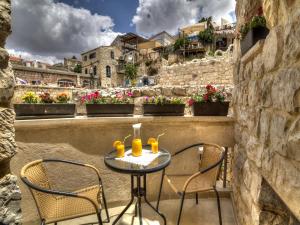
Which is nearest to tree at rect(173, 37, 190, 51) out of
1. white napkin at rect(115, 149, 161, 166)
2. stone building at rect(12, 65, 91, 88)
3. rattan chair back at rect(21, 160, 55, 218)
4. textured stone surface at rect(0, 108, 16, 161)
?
stone building at rect(12, 65, 91, 88)

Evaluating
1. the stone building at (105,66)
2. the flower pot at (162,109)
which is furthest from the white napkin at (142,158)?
the stone building at (105,66)

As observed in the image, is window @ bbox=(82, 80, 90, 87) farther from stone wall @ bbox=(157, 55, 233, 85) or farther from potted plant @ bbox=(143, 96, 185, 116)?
potted plant @ bbox=(143, 96, 185, 116)

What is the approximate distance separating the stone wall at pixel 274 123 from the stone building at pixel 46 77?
1635 cm

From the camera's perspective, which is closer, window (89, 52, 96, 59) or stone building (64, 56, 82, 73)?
window (89, 52, 96, 59)

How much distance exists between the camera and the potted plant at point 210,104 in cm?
245

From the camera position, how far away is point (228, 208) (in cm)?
239

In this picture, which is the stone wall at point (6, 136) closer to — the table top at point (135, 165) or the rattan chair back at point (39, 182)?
the rattan chair back at point (39, 182)

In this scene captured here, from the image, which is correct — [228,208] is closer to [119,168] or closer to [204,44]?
[119,168]

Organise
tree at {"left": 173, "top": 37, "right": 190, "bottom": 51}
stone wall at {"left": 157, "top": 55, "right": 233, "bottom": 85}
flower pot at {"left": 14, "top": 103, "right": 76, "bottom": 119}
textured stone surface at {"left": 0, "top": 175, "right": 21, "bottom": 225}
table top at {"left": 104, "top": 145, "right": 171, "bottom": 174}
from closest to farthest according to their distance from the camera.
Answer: textured stone surface at {"left": 0, "top": 175, "right": 21, "bottom": 225}
table top at {"left": 104, "top": 145, "right": 171, "bottom": 174}
flower pot at {"left": 14, "top": 103, "right": 76, "bottom": 119}
stone wall at {"left": 157, "top": 55, "right": 233, "bottom": 85}
tree at {"left": 173, "top": 37, "right": 190, "bottom": 51}

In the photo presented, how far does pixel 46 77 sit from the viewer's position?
18469 mm

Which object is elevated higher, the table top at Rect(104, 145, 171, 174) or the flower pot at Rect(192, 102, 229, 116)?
the flower pot at Rect(192, 102, 229, 116)

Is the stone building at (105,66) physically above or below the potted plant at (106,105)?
above

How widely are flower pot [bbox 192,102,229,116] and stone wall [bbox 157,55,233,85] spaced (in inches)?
416

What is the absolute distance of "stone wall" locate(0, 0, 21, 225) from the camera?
0.87 metres
